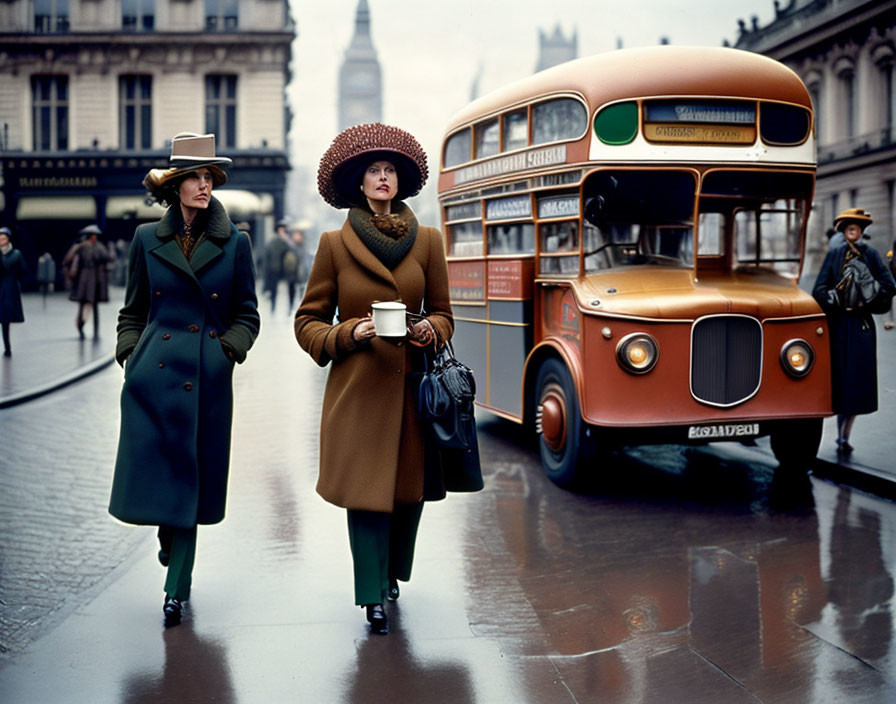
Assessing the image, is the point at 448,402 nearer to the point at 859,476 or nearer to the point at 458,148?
the point at 859,476

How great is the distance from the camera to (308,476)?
775 cm

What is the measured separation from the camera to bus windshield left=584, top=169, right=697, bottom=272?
24.3ft

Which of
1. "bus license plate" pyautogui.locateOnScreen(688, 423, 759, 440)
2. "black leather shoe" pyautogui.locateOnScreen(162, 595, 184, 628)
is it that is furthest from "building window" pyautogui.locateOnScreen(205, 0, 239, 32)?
"black leather shoe" pyautogui.locateOnScreen(162, 595, 184, 628)

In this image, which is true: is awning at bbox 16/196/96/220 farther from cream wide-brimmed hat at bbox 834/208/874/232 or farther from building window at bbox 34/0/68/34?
cream wide-brimmed hat at bbox 834/208/874/232

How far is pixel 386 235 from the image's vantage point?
442cm

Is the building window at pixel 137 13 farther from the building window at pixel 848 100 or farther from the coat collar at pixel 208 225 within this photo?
the coat collar at pixel 208 225

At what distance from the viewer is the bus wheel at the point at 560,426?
23.3 feet

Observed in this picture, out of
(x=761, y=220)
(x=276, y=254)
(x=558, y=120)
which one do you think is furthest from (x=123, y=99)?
(x=761, y=220)

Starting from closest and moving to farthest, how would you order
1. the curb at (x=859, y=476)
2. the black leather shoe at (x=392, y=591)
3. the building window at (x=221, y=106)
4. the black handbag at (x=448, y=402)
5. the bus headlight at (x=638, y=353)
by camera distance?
1. the black handbag at (x=448, y=402)
2. the black leather shoe at (x=392, y=591)
3. the bus headlight at (x=638, y=353)
4. the curb at (x=859, y=476)
5. the building window at (x=221, y=106)

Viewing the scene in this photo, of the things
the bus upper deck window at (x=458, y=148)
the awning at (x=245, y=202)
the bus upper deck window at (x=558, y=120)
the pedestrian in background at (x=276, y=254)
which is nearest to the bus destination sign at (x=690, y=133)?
the bus upper deck window at (x=558, y=120)

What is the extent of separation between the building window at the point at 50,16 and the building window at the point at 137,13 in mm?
1928

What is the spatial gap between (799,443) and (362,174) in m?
4.37

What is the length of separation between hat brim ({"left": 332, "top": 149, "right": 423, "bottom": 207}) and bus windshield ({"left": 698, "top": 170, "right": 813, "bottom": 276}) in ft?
11.6

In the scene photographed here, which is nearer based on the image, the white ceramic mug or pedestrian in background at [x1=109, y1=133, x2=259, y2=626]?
the white ceramic mug
